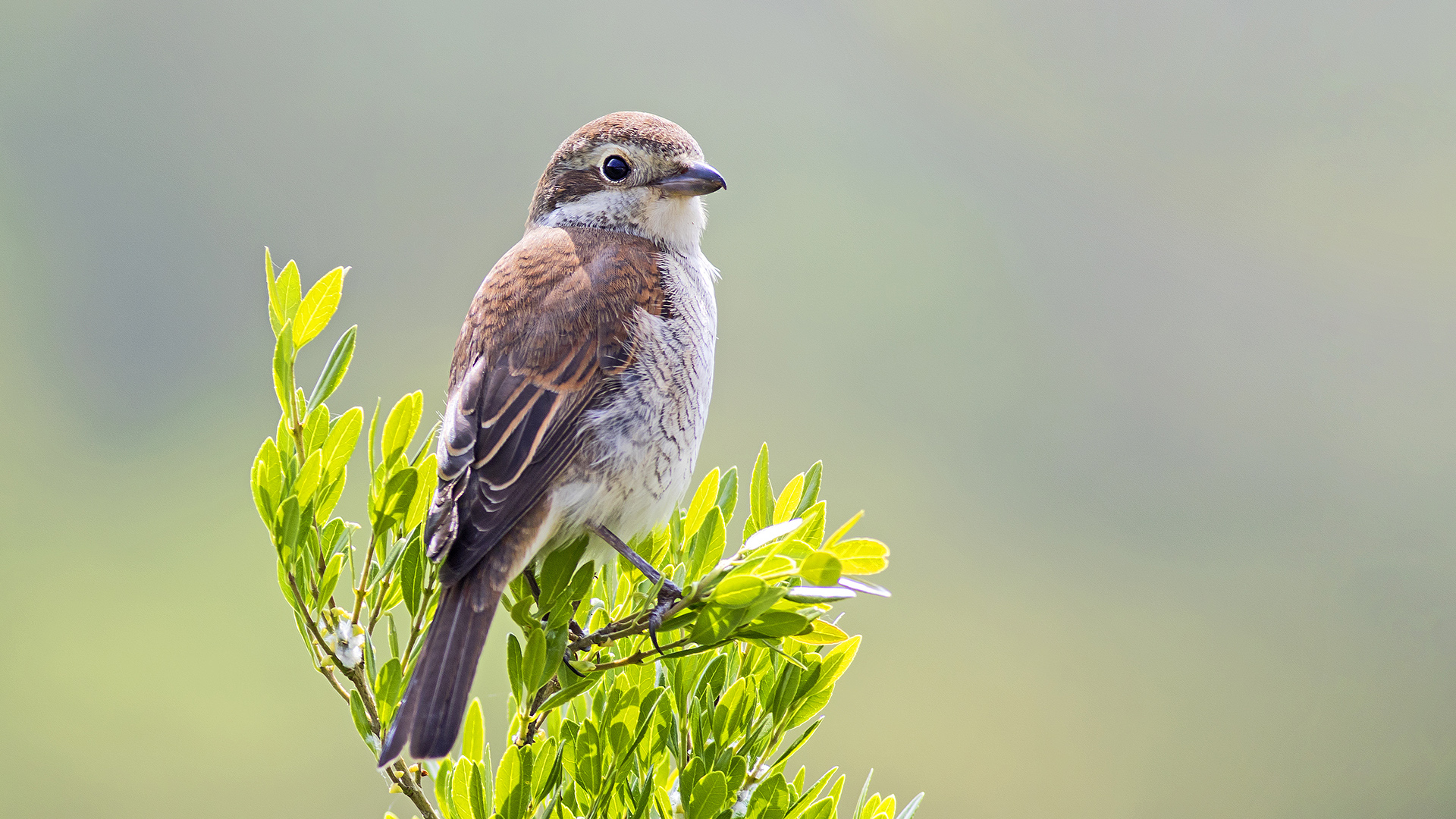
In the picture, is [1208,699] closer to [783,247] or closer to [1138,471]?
[1138,471]

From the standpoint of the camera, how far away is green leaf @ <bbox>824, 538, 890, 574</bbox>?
47.7 inches

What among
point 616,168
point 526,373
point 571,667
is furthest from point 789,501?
point 616,168

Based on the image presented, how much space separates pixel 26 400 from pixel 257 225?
5.08m

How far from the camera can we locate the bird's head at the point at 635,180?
2398mm

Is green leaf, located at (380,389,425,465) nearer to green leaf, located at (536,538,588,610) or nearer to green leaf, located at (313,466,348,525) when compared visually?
green leaf, located at (313,466,348,525)

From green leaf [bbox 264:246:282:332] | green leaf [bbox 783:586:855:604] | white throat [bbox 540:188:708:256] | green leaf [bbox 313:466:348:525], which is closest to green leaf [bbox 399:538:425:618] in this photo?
green leaf [bbox 313:466:348:525]

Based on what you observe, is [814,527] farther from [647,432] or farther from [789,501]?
[647,432]

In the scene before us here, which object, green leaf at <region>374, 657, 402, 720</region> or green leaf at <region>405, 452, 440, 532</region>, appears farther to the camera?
green leaf at <region>405, 452, 440, 532</region>

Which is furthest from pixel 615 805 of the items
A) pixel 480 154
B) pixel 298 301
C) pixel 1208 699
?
pixel 480 154

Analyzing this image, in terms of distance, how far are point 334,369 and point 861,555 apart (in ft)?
2.53

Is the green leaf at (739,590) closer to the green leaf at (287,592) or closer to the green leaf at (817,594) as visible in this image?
the green leaf at (817,594)

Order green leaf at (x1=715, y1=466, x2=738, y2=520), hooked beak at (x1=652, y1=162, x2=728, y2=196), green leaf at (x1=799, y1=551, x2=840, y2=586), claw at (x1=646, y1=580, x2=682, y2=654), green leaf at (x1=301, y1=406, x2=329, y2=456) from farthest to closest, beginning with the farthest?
→ hooked beak at (x1=652, y1=162, x2=728, y2=196)
green leaf at (x1=715, y1=466, x2=738, y2=520)
green leaf at (x1=301, y1=406, x2=329, y2=456)
claw at (x1=646, y1=580, x2=682, y2=654)
green leaf at (x1=799, y1=551, x2=840, y2=586)

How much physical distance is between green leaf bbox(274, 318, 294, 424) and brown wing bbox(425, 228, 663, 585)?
24cm

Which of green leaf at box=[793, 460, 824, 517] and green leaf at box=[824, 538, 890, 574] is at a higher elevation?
green leaf at box=[824, 538, 890, 574]
